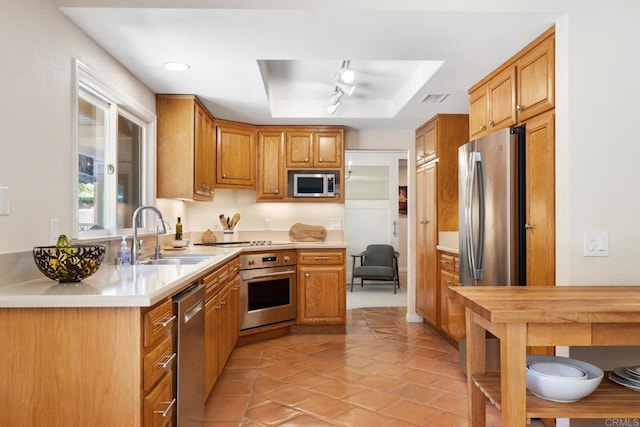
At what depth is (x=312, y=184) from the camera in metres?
4.88

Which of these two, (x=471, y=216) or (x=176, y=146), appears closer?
(x=471, y=216)

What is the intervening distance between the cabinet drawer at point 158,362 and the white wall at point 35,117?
76cm

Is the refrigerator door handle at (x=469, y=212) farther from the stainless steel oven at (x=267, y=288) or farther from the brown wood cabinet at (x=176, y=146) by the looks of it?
the brown wood cabinet at (x=176, y=146)

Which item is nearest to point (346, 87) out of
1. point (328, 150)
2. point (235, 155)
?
point (328, 150)

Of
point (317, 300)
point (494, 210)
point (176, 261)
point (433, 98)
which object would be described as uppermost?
point (433, 98)

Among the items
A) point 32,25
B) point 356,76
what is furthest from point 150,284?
point 356,76

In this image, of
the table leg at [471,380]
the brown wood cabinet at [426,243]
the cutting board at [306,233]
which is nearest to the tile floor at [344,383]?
the brown wood cabinet at [426,243]

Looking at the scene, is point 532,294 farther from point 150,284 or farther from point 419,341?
point 419,341

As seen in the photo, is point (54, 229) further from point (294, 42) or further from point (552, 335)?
point (552, 335)

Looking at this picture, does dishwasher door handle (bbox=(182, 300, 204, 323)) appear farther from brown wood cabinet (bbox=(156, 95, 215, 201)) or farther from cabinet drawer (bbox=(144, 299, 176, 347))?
brown wood cabinet (bbox=(156, 95, 215, 201))

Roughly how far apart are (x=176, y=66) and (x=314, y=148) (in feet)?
7.08

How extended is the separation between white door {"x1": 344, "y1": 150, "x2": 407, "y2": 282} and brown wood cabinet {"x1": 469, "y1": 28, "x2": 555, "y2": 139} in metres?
4.59

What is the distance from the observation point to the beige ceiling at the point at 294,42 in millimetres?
2178

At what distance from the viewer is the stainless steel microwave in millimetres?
4875
